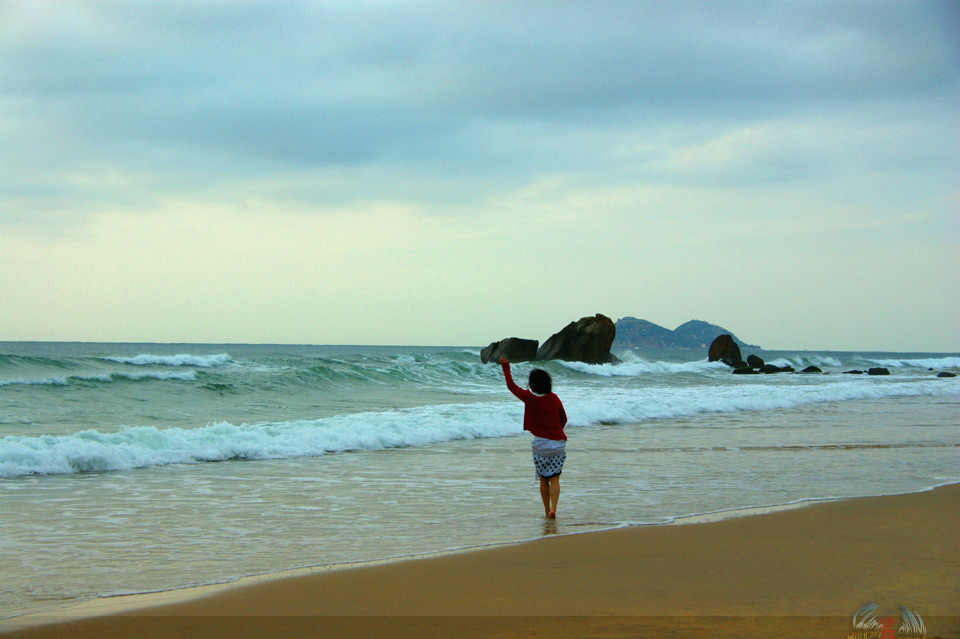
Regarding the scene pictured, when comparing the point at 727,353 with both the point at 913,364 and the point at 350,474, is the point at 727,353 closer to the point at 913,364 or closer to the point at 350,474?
the point at 913,364

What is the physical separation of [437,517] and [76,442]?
20.3 feet

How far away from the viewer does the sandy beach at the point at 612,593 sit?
3949mm

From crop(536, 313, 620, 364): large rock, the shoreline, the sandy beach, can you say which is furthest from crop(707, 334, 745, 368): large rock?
the shoreline

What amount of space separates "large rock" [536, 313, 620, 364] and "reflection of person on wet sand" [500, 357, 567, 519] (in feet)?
131

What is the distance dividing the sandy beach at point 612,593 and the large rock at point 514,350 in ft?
136

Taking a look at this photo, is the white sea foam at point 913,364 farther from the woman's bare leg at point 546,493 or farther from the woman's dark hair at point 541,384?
the woman's bare leg at point 546,493

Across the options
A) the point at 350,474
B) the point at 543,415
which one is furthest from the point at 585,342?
the point at 543,415

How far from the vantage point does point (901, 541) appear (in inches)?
236

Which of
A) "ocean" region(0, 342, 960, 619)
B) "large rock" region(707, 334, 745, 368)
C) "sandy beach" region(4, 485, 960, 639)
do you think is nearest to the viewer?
"sandy beach" region(4, 485, 960, 639)

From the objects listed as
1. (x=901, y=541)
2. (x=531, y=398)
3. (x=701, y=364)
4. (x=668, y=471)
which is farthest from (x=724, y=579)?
(x=701, y=364)

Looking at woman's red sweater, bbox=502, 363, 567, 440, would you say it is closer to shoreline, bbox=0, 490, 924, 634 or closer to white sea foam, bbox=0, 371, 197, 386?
shoreline, bbox=0, 490, 924, 634

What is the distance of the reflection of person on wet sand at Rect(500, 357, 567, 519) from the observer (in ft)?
24.2

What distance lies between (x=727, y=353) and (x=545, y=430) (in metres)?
54.5

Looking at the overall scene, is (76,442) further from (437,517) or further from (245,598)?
(245,598)
